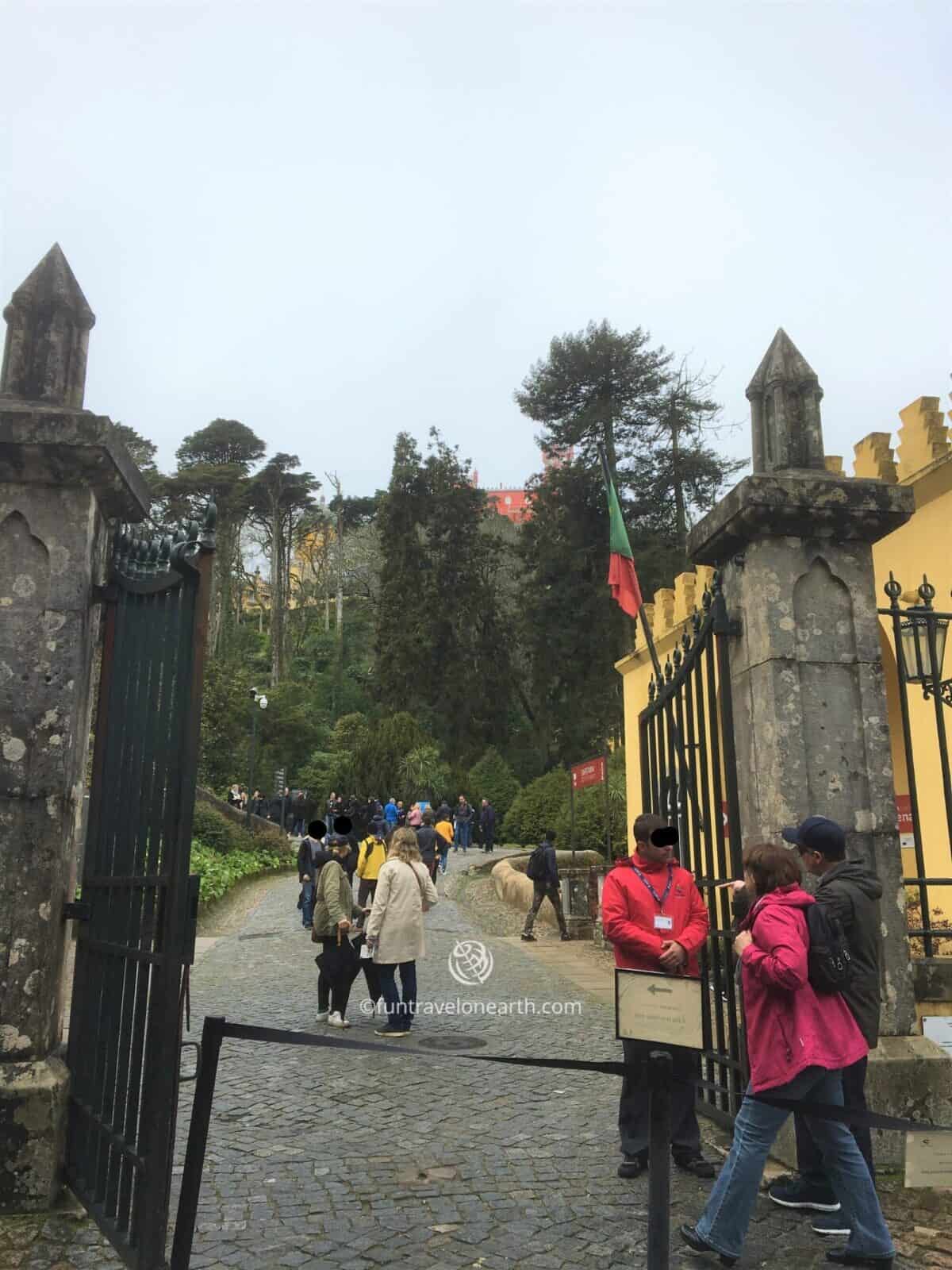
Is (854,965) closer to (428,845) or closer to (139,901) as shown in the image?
(139,901)

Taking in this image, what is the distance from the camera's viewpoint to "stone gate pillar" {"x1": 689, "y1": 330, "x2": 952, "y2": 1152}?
4.47 metres

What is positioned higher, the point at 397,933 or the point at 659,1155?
the point at 397,933

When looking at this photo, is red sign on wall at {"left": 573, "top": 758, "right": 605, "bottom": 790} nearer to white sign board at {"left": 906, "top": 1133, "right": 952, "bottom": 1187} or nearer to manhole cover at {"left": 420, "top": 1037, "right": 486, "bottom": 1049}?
manhole cover at {"left": 420, "top": 1037, "right": 486, "bottom": 1049}

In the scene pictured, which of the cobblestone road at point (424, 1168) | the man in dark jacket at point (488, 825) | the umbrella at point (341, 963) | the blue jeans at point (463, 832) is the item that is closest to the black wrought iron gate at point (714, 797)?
the cobblestone road at point (424, 1168)

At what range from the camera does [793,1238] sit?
143 inches

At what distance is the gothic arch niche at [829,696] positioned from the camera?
4.52 m

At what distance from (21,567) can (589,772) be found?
11.3 m

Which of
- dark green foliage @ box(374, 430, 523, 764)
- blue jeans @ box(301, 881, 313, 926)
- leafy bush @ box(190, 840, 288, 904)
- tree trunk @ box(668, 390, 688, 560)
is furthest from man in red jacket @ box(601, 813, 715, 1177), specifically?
dark green foliage @ box(374, 430, 523, 764)

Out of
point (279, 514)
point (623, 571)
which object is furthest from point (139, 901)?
point (279, 514)

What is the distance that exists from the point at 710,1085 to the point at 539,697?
33595mm

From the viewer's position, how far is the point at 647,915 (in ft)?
14.4

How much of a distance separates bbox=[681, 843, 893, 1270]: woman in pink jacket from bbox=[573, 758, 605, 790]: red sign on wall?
10.4 m

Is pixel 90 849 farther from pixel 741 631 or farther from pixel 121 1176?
pixel 741 631

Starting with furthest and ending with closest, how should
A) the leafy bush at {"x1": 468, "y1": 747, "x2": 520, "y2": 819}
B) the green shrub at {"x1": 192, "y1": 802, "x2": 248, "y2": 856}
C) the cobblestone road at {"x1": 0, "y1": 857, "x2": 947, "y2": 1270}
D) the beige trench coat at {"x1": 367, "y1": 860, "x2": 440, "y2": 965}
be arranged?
the leafy bush at {"x1": 468, "y1": 747, "x2": 520, "y2": 819} < the green shrub at {"x1": 192, "y1": 802, "x2": 248, "y2": 856} < the beige trench coat at {"x1": 367, "y1": 860, "x2": 440, "y2": 965} < the cobblestone road at {"x1": 0, "y1": 857, "x2": 947, "y2": 1270}
